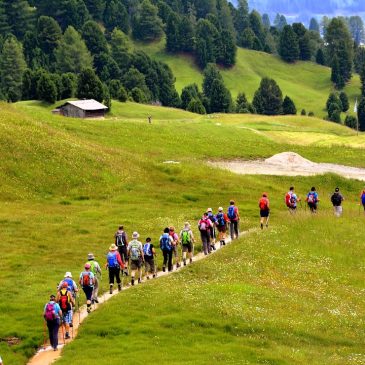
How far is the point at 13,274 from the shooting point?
4250cm

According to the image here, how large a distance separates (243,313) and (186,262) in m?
9.99

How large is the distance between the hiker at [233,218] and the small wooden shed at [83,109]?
69.1m

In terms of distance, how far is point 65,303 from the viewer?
109 ft

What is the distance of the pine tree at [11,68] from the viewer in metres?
188

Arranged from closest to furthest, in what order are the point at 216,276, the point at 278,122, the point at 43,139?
the point at 216,276, the point at 43,139, the point at 278,122

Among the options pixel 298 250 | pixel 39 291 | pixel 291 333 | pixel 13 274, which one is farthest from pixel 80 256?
pixel 291 333

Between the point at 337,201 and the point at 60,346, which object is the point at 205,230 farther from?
the point at 60,346

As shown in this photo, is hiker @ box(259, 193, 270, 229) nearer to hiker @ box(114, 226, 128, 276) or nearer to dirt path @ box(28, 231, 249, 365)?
hiker @ box(114, 226, 128, 276)

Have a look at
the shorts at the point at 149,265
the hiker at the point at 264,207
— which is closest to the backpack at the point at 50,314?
the shorts at the point at 149,265

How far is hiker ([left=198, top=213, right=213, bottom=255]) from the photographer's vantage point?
45250 millimetres

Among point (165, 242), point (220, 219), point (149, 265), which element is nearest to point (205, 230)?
point (220, 219)

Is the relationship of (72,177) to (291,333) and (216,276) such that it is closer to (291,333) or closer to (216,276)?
(216,276)

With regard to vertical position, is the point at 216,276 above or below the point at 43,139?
below

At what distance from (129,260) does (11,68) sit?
157750 millimetres
